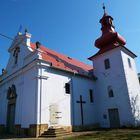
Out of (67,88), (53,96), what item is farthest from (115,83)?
(53,96)

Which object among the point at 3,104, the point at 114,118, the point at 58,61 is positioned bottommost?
the point at 114,118

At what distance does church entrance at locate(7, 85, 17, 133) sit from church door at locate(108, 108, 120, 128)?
10.1 meters

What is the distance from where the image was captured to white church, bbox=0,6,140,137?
597 inches

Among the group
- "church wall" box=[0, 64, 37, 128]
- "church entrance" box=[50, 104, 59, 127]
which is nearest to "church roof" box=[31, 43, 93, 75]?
"church wall" box=[0, 64, 37, 128]

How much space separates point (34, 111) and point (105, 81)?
9461 mm

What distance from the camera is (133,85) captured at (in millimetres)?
19266

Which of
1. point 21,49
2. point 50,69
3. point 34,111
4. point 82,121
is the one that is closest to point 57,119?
point 34,111

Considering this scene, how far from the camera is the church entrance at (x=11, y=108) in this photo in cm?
1764

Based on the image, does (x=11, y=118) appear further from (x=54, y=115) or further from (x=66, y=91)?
(x=66, y=91)

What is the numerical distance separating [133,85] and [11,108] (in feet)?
44.5

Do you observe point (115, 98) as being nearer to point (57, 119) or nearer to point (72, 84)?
point (72, 84)

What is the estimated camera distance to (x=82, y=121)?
1758 centimetres

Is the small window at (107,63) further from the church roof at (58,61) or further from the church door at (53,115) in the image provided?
the church door at (53,115)

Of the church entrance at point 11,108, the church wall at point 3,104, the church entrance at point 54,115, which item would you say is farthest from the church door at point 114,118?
the church wall at point 3,104
